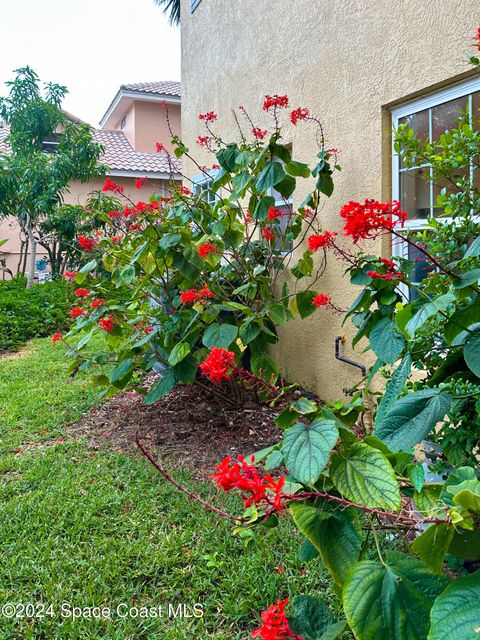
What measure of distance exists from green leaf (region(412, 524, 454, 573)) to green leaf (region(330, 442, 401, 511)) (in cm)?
8

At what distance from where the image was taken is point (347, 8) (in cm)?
369

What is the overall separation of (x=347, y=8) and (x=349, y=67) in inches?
16.8

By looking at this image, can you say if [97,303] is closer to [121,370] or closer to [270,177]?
[121,370]

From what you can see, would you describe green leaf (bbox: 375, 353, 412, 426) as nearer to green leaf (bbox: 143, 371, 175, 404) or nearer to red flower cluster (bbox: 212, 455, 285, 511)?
red flower cluster (bbox: 212, 455, 285, 511)

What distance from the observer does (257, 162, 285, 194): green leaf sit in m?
3.50

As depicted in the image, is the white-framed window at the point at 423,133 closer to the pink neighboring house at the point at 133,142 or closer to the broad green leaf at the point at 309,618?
the broad green leaf at the point at 309,618

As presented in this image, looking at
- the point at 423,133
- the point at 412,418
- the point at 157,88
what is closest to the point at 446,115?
the point at 423,133

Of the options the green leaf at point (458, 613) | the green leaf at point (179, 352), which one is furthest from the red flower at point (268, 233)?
the green leaf at point (458, 613)

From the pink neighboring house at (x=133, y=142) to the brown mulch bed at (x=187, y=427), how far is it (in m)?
10.5

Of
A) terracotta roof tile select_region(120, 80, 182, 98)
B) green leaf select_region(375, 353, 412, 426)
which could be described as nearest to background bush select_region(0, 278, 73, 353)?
green leaf select_region(375, 353, 412, 426)

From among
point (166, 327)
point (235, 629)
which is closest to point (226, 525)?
point (235, 629)

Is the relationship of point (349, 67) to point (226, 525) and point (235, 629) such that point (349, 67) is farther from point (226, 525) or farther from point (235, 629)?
point (235, 629)

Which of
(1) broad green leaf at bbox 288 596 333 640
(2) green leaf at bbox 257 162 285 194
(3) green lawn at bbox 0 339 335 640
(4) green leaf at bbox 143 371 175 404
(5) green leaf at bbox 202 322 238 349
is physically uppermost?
(2) green leaf at bbox 257 162 285 194

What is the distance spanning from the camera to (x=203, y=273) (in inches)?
154
